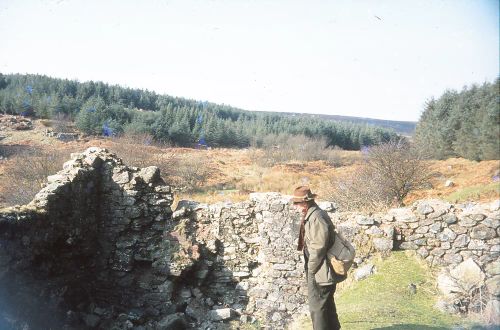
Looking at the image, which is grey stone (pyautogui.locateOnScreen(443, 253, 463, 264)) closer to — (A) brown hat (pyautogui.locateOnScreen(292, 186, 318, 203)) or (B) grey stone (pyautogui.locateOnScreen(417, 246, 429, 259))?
(B) grey stone (pyautogui.locateOnScreen(417, 246, 429, 259))

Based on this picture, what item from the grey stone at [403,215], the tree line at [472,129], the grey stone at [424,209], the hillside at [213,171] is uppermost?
the tree line at [472,129]

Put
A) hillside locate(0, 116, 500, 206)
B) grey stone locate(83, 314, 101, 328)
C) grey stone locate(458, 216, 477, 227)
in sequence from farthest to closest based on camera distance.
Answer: hillside locate(0, 116, 500, 206), grey stone locate(458, 216, 477, 227), grey stone locate(83, 314, 101, 328)

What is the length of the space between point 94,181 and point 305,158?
40.4 metres

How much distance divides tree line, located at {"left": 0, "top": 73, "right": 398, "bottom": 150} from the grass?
3257 cm

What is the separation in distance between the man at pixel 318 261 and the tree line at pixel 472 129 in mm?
7480

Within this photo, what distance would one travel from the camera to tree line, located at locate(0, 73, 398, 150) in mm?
43906

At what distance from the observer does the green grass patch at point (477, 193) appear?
12.4 meters

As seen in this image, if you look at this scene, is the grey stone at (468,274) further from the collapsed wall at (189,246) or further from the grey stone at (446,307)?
the grey stone at (446,307)

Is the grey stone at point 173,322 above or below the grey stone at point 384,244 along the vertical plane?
below

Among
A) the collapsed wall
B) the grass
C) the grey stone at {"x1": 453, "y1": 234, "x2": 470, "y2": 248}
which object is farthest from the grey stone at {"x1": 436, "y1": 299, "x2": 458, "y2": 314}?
the grey stone at {"x1": 453, "y1": 234, "x2": 470, "y2": 248}

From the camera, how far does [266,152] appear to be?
45.3 metres

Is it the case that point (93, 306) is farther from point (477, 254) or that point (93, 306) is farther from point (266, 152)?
point (266, 152)

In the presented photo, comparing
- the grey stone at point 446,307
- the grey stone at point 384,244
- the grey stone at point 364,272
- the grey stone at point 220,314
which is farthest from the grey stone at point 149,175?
the grey stone at point 446,307

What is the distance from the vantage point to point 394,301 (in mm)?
6344
